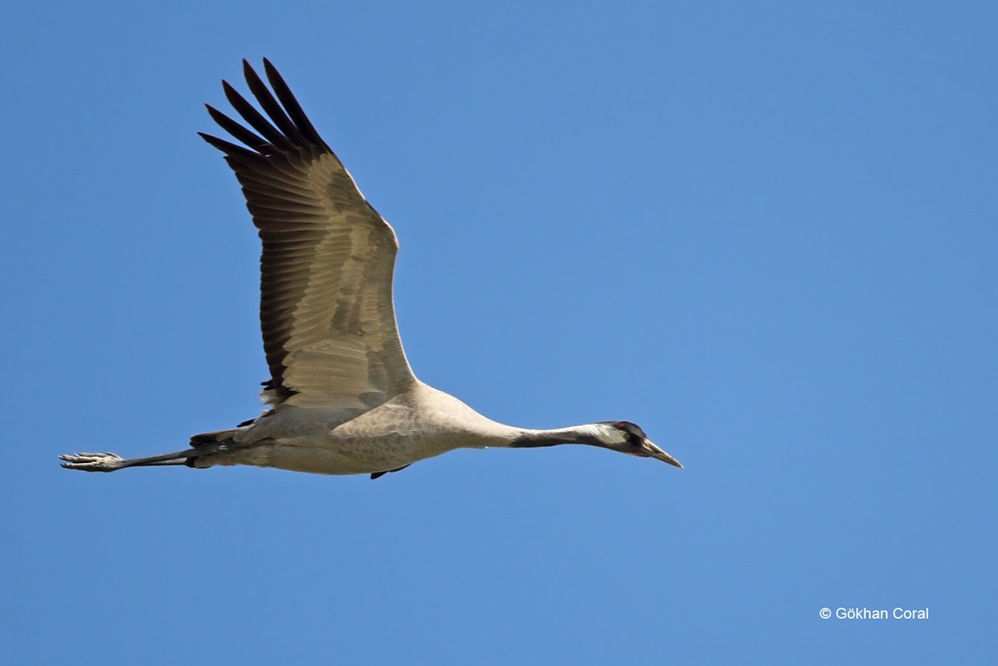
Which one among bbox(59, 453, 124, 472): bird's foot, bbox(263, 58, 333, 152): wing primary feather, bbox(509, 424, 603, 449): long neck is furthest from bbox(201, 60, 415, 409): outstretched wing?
bbox(59, 453, 124, 472): bird's foot

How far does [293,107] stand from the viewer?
1276 centimetres

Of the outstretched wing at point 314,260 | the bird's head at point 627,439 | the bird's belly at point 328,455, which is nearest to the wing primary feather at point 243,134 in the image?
the outstretched wing at point 314,260

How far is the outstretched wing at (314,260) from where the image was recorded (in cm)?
1268

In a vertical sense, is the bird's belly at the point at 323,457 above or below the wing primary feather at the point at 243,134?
below

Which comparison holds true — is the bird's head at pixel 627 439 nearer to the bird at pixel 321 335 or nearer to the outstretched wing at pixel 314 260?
the bird at pixel 321 335

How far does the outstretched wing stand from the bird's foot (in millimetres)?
1997

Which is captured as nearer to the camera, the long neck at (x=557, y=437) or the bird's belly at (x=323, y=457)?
the bird's belly at (x=323, y=457)

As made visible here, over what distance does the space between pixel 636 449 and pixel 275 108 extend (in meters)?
4.68

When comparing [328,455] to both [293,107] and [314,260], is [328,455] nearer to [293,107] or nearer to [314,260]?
[314,260]

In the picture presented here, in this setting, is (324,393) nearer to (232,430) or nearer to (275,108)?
(232,430)

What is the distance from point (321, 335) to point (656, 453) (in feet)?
11.2

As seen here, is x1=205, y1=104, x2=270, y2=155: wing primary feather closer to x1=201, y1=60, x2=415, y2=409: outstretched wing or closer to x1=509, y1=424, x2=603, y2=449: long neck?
x1=201, y1=60, x2=415, y2=409: outstretched wing

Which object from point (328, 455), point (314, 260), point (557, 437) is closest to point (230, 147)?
point (314, 260)

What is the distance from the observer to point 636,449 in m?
13.9
